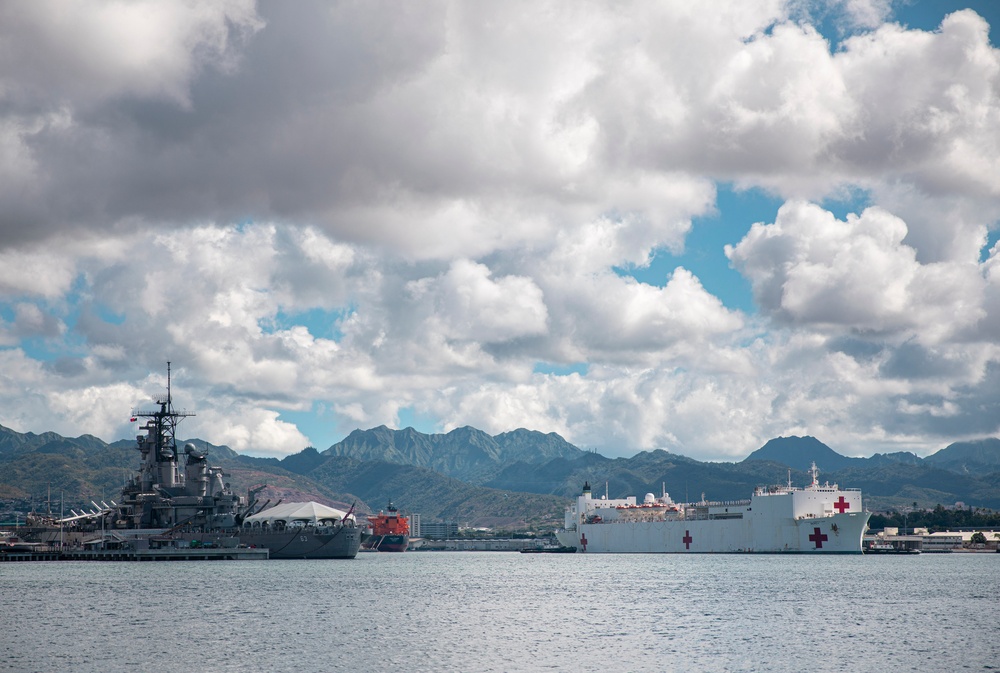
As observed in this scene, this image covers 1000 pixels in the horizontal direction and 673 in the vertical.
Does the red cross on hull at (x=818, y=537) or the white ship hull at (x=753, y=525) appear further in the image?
the white ship hull at (x=753, y=525)

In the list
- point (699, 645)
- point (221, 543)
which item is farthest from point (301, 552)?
point (699, 645)

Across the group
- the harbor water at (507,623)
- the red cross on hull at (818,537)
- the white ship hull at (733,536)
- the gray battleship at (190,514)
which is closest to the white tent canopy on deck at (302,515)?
the gray battleship at (190,514)

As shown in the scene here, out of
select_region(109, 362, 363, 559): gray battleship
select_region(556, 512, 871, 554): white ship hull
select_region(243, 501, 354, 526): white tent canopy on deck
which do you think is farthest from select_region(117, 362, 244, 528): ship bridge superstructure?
select_region(556, 512, 871, 554): white ship hull

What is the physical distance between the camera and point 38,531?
426 feet

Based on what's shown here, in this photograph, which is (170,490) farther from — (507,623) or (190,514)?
(507,623)

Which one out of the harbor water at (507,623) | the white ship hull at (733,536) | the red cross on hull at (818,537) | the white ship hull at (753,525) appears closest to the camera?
the harbor water at (507,623)

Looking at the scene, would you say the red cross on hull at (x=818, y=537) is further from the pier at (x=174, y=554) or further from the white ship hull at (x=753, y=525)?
the pier at (x=174, y=554)

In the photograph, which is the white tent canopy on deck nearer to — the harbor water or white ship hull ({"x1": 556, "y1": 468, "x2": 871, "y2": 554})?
white ship hull ({"x1": 556, "y1": 468, "x2": 871, "y2": 554})

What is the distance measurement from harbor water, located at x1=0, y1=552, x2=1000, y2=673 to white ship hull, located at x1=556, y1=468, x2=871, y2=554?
1255 inches

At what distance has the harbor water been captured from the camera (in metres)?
36.7

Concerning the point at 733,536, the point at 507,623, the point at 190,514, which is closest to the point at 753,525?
the point at 733,536

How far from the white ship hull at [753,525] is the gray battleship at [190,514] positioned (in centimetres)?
3740

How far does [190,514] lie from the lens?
11881cm

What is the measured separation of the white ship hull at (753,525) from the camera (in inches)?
4537
